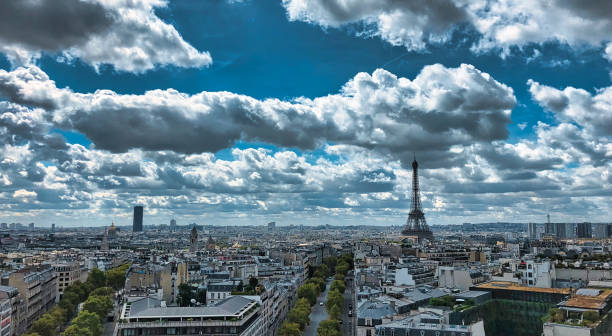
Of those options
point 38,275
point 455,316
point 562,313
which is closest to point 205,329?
point 455,316

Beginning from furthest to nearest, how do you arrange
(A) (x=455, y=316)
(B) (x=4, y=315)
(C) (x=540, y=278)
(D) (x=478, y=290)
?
1. (C) (x=540, y=278)
2. (D) (x=478, y=290)
3. (B) (x=4, y=315)
4. (A) (x=455, y=316)

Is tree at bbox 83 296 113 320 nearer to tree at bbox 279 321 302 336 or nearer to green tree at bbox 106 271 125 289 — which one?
tree at bbox 279 321 302 336

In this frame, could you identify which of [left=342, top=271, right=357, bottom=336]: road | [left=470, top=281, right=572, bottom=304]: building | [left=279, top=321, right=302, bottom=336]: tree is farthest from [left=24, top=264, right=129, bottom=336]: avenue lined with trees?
[left=470, top=281, right=572, bottom=304]: building

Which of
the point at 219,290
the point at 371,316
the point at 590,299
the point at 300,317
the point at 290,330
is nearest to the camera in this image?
the point at 590,299

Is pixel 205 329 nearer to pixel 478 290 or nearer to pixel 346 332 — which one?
pixel 346 332

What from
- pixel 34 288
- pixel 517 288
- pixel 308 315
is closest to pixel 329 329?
pixel 308 315

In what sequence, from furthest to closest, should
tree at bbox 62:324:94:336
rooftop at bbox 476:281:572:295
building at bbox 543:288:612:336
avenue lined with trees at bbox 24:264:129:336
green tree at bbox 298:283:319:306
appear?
green tree at bbox 298:283:319:306
rooftop at bbox 476:281:572:295
avenue lined with trees at bbox 24:264:129:336
tree at bbox 62:324:94:336
building at bbox 543:288:612:336

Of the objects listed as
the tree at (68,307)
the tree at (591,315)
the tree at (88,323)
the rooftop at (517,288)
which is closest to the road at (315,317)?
the rooftop at (517,288)

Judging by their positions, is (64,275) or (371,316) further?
(64,275)

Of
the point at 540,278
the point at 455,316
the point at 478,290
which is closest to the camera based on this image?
the point at 455,316

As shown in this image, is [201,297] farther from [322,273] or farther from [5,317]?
[322,273]

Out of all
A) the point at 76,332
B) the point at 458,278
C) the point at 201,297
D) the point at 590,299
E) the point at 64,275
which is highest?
the point at 590,299
